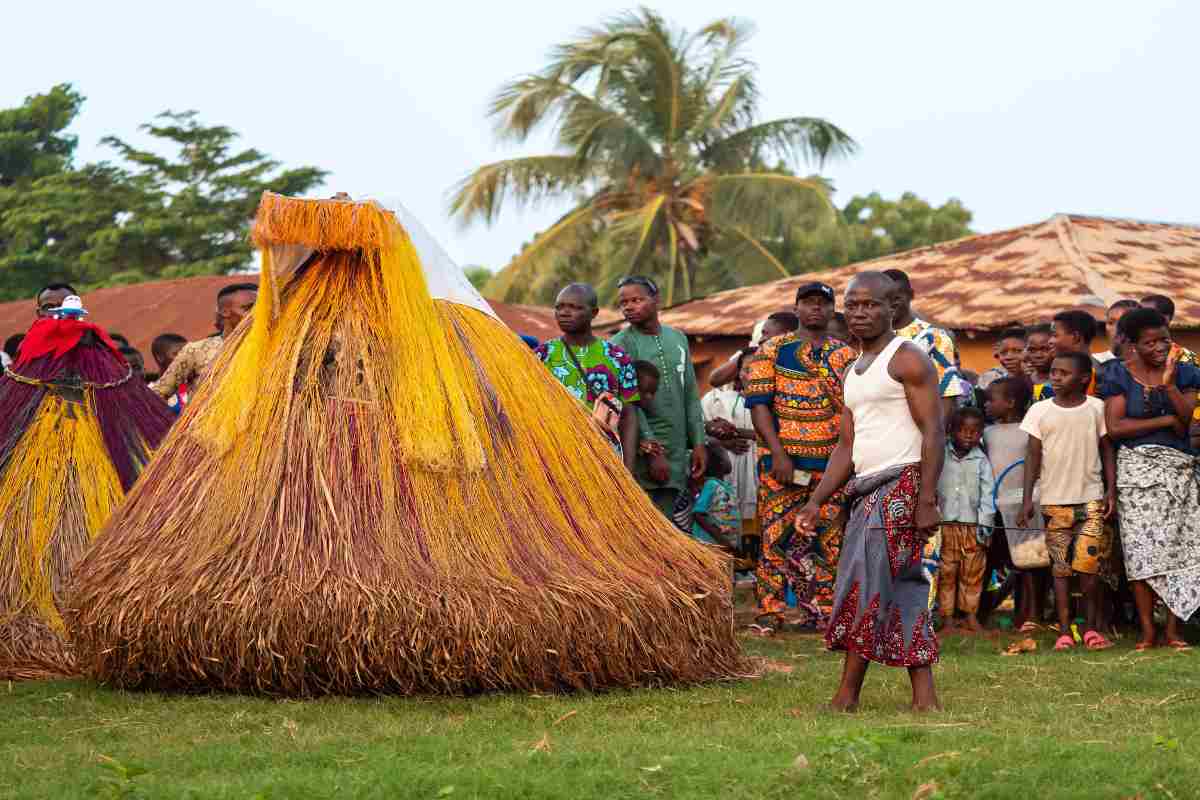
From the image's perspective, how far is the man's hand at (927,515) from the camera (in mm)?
5516

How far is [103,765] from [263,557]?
50.2 inches

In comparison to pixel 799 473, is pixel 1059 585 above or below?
below

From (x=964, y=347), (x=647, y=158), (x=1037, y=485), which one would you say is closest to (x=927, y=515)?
(x=1037, y=485)

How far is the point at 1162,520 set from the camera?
26.4ft

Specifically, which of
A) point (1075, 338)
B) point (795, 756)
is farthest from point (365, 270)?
point (1075, 338)

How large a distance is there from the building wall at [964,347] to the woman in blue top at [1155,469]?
490 centimetres

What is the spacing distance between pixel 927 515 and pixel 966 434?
356 centimetres

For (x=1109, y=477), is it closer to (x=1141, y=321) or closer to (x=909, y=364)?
(x=1141, y=321)

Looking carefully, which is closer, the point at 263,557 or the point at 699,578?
the point at 263,557

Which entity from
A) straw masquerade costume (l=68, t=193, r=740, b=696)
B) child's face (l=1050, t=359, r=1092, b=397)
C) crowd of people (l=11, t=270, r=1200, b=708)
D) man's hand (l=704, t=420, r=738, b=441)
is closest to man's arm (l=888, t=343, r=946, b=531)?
straw masquerade costume (l=68, t=193, r=740, b=696)

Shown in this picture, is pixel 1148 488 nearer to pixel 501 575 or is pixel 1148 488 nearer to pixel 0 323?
pixel 501 575

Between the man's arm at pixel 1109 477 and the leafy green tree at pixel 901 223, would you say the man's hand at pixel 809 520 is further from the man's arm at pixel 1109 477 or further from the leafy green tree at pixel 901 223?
the leafy green tree at pixel 901 223

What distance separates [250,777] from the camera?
4.41 m

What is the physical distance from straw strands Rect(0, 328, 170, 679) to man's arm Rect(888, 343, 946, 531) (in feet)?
12.1
